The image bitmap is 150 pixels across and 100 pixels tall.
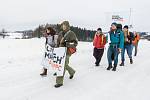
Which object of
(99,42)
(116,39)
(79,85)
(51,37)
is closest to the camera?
(79,85)

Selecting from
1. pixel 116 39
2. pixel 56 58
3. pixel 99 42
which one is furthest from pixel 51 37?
pixel 99 42

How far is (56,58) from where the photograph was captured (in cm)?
910

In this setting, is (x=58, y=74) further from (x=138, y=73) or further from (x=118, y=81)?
(x=138, y=73)

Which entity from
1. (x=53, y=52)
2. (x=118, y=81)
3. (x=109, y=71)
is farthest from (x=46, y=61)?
(x=109, y=71)

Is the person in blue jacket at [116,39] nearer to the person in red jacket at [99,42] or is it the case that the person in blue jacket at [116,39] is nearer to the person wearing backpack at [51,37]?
the person in red jacket at [99,42]

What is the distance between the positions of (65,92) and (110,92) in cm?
116

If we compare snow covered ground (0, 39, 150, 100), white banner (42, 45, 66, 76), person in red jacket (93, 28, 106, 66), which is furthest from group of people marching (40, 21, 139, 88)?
snow covered ground (0, 39, 150, 100)

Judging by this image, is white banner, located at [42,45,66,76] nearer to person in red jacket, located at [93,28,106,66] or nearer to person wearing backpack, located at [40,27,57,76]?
person wearing backpack, located at [40,27,57,76]

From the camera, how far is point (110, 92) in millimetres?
8531

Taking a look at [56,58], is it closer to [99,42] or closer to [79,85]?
A: [79,85]

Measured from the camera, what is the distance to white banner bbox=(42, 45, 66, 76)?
8.93 meters

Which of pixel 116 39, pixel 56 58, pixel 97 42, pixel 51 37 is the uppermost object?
pixel 51 37

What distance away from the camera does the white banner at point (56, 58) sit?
8930 millimetres

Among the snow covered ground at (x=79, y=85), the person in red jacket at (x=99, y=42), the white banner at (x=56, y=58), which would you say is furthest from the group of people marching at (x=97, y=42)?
the snow covered ground at (x=79, y=85)
